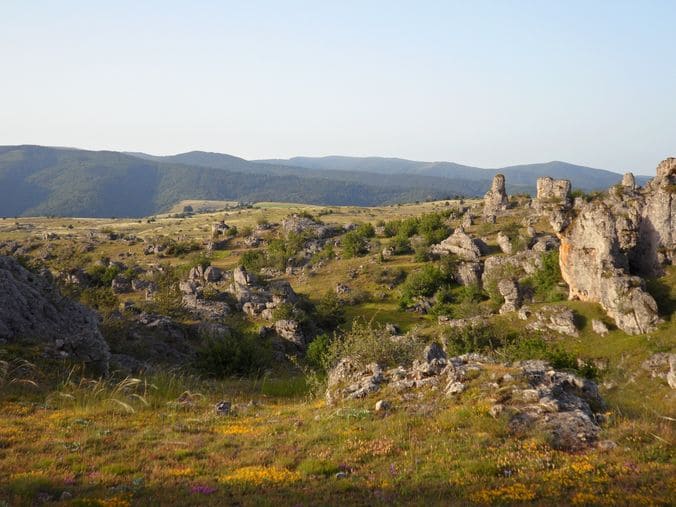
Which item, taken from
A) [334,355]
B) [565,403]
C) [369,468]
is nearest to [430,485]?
[369,468]

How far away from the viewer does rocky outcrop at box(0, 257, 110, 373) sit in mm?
21234

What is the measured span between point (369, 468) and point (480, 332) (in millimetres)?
35359

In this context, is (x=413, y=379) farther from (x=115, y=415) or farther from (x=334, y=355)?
(x=334, y=355)

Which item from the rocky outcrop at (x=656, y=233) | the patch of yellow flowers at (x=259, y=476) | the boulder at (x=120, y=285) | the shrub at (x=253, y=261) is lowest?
the boulder at (x=120, y=285)

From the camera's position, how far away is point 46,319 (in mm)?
23109

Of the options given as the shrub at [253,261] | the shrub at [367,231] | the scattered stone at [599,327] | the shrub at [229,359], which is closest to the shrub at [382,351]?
the shrub at [229,359]

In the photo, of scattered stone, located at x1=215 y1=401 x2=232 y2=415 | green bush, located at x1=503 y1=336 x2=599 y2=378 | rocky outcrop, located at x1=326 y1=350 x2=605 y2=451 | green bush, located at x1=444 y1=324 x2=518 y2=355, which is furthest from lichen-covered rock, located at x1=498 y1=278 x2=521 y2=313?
scattered stone, located at x1=215 y1=401 x2=232 y2=415

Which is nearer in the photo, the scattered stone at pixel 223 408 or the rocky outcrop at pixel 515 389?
the rocky outcrop at pixel 515 389

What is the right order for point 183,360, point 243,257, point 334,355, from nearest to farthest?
point 334,355 < point 183,360 < point 243,257

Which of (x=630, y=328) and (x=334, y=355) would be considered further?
(x=630, y=328)

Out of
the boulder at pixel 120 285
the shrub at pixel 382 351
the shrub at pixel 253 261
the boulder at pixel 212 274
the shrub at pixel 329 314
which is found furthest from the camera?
the shrub at pixel 253 261

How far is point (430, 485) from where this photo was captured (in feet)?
32.8

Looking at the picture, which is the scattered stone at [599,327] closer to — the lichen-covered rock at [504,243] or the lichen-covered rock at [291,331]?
the lichen-covered rock at [291,331]

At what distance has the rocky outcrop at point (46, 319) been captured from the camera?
2123 centimetres
